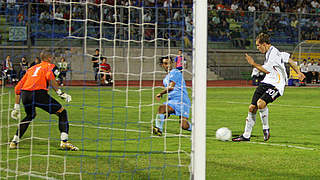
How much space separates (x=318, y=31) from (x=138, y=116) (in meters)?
25.8

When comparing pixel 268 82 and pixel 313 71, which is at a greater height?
pixel 268 82

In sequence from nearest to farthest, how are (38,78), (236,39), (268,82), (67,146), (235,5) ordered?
(67,146)
(38,78)
(268,82)
(236,39)
(235,5)

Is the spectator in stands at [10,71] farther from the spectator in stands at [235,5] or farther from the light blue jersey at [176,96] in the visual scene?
the spectator in stands at [235,5]

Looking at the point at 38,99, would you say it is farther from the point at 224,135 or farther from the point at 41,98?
the point at 224,135

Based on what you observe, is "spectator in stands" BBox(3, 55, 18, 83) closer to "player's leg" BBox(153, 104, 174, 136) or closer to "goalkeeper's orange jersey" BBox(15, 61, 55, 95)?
"player's leg" BBox(153, 104, 174, 136)

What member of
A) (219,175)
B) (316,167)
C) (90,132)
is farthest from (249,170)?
(90,132)

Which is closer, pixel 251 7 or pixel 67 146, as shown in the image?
pixel 67 146

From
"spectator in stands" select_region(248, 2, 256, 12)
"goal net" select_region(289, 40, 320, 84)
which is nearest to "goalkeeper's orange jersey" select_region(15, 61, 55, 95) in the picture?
"goal net" select_region(289, 40, 320, 84)

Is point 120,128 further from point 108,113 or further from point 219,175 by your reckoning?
point 219,175

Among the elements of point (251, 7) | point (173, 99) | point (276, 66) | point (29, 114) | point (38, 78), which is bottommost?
point (29, 114)

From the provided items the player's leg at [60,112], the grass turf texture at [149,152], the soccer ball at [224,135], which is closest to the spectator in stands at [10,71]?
the grass turf texture at [149,152]

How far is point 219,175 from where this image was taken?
704 centimetres

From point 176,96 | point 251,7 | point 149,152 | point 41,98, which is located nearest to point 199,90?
point 149,152

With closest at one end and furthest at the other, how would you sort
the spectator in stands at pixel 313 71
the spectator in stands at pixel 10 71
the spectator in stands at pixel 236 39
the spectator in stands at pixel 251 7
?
the spectator in stands at pixel 10 71 → the spectator in stands at pixel 313 71 → the spectator in stands at pixel 236 39 → the spectator in stands at pixel 251 7
